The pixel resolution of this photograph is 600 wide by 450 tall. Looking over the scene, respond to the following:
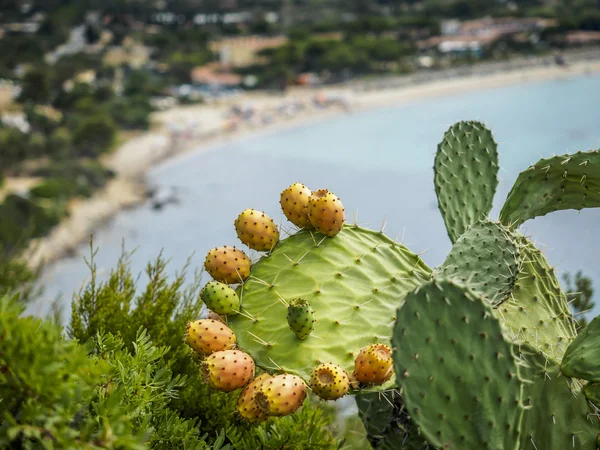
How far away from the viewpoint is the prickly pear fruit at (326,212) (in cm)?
152

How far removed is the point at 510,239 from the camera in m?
1.45

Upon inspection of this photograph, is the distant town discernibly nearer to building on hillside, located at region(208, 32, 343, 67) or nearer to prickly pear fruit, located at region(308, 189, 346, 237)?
building on hillside, located at region(208, 32, 343, 67)

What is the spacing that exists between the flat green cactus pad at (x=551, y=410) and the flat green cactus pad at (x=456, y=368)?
0.71 feet

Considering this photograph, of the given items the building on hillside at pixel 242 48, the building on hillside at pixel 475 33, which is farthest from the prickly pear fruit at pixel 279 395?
the building on hillside at pixel 242 48

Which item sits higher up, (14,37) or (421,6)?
(421,6)

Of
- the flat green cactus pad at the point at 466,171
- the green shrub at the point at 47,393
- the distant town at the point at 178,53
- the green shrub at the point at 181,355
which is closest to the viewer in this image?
the green shrub at the point at 47,393

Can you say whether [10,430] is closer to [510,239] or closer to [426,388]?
[426,388]

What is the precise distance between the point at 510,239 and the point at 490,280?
0.32ft

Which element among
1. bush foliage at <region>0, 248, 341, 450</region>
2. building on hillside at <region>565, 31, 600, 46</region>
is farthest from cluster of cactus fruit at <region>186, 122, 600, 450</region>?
building on hillside at <region>565, 31, 600, 46</region>

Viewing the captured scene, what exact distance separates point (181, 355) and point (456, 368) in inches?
35.6

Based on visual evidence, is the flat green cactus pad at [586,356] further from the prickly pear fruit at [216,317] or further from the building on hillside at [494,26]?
the building on hillside at [494,26]

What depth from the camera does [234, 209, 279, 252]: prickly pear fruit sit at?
5.04 feet

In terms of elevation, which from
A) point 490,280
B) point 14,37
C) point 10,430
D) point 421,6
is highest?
point 421,6

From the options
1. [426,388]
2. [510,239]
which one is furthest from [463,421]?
[510,239]
